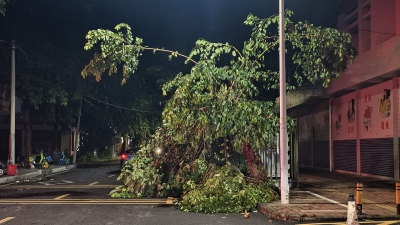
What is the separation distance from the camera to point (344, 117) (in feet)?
75.8

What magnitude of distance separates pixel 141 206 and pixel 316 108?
1918 centimetres

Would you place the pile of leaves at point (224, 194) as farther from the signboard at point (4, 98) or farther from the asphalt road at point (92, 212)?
the signboard at point (4, 98)

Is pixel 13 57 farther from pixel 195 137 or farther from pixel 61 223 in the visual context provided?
pixel 61 223

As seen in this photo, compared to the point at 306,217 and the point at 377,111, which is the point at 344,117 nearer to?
the point at 377,111

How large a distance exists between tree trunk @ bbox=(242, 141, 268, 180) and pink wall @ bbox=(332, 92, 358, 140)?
1033 cm

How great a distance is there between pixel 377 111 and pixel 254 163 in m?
9.04

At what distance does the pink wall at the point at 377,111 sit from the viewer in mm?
18094

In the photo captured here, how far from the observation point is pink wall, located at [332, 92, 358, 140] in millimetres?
21922

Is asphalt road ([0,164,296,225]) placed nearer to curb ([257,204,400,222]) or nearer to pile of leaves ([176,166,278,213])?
curb ([257,204,400,222])

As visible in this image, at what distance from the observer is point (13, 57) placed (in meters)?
21.4

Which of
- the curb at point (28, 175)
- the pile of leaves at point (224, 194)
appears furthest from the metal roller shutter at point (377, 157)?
the curb at point (28, 175)

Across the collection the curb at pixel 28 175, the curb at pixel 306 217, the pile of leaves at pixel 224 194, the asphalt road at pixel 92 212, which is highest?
the pile of leaves at pixel 224 194

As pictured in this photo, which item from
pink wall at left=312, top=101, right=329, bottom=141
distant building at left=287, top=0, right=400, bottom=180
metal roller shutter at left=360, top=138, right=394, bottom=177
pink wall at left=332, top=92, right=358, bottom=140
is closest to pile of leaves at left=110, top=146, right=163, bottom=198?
distant building at left=287, top=0, right=400, bottom=180

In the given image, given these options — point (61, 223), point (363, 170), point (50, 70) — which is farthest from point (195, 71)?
point (50, 70)
